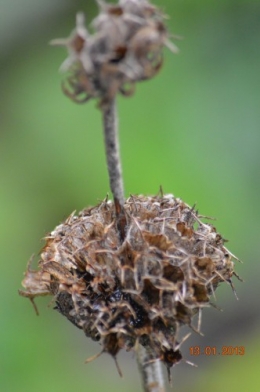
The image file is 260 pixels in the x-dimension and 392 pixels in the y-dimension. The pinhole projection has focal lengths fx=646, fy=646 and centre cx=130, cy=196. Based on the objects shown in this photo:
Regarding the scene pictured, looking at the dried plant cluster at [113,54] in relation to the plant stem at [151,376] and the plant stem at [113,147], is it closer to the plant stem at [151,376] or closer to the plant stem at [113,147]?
the plant stem at [113,147]

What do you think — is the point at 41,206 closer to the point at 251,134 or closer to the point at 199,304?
the point at 251,134

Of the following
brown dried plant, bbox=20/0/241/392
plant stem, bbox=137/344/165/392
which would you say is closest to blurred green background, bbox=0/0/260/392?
plant stem, bbox=137/344/165/392

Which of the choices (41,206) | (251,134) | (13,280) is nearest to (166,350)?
(13,280)

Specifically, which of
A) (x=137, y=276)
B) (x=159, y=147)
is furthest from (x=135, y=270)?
(x=159, y=147)

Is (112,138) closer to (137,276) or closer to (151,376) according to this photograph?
(137,276)

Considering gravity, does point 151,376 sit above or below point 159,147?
below
